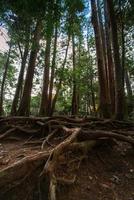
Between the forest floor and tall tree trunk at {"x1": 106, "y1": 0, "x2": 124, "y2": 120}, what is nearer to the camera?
the forest floor

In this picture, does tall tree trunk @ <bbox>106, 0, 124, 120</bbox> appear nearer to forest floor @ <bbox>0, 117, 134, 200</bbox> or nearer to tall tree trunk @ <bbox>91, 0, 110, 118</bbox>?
forest floor @ <bbox>0, 117, 134, 200</bbox>

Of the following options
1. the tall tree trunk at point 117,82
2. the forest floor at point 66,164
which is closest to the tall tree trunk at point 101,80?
the tall tree trunk at point 117,82

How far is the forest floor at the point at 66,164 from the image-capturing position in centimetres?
344

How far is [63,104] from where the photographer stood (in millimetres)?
20344

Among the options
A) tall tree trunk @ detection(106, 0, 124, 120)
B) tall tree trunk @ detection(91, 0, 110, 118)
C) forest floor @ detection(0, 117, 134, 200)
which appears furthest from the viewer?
tall tree trunk @ detection(91, 0, 110, 118)

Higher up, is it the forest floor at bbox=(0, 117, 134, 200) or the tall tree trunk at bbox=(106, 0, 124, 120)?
the tall tree trunk at bbox=(106, 0, 124, 120)

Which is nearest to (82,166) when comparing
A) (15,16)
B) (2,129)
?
(2,129)

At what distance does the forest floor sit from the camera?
344cm

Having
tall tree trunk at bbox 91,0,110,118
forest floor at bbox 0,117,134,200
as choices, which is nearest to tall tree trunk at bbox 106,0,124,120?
forest floor at bbox 0,117,134,200

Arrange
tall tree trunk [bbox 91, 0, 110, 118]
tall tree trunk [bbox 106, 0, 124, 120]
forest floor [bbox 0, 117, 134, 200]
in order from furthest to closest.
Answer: tall tree trunk [bbox 91, 0, 110, 118], tall tree trunk [bbox 106, 0, 124, 120], forest floor [bbox 0, 117, 134, 200]

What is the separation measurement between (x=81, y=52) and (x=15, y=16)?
1435 centimetres

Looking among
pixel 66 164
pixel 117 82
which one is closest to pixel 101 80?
pixel 117 82

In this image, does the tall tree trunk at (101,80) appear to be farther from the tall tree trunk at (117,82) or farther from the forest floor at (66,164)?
the forest floor at (66,164)

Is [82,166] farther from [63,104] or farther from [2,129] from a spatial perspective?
[63,104]
